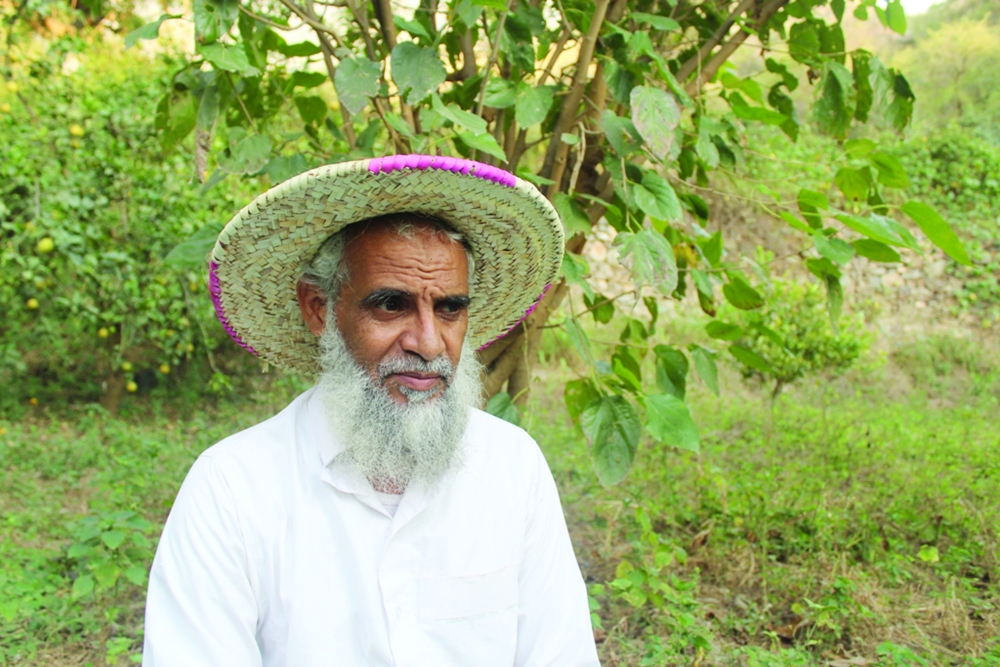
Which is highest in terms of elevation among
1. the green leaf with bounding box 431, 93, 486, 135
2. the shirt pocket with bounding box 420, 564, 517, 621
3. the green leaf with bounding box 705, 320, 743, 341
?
the green leaf with bounding box 431, 93, 486, 135

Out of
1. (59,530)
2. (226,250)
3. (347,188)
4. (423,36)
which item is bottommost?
(59,530)

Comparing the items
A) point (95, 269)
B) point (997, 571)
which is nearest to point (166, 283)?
point (95, 269)

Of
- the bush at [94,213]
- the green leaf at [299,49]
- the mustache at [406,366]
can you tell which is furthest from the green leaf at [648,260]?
the bush at [94,213]

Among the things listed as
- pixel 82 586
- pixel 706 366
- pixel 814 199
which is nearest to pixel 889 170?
pixel 814 199

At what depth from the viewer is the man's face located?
1.62 metres

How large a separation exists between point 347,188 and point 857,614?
2249 millimetres

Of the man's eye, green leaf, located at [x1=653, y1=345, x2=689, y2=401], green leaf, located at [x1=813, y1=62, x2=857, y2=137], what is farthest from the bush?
green leaf, located at [x1=813, y1=62, x2=857, y2=137]

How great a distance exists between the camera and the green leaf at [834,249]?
1.93 metres

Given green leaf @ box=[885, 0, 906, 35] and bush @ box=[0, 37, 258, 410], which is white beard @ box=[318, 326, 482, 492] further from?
bush @ box=[0, 37, 258, 410]

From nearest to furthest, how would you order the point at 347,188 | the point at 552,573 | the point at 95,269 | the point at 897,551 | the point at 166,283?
the point at 347,188
the point at 552,573
the point at 897,551
the point at 95,269
the point at 166,283

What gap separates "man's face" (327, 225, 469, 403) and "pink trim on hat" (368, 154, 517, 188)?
0.67 feet

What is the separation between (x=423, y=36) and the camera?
196cm

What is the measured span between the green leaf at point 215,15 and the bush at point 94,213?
299 centimetres

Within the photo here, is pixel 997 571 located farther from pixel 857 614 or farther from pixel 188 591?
pixel 188 591
